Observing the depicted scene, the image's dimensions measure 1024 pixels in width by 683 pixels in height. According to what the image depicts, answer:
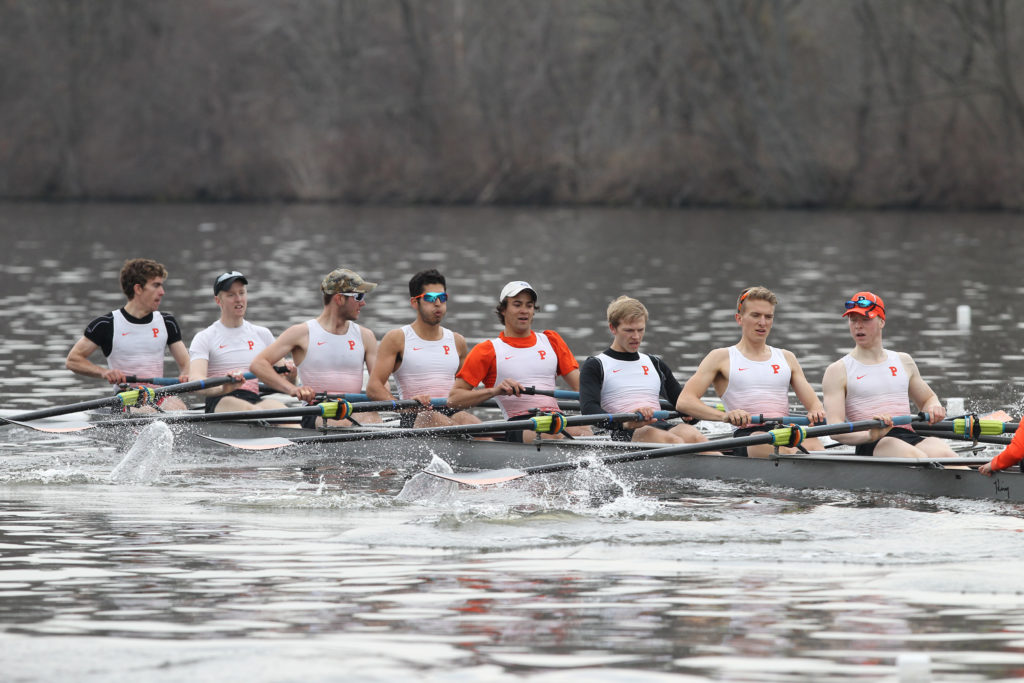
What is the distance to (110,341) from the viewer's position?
41.4ft

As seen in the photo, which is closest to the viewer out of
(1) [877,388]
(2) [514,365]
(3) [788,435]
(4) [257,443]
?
(3) [788,435]

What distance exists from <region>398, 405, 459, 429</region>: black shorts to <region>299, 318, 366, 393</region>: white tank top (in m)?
0.71

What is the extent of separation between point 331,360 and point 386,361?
668 mm

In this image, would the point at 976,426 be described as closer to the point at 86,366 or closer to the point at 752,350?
the point at 752,350

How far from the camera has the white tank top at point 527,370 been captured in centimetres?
1092

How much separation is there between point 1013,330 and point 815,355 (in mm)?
3562

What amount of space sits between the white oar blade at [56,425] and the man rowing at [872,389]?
222 inches

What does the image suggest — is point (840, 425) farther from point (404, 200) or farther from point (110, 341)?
point (404, 200)

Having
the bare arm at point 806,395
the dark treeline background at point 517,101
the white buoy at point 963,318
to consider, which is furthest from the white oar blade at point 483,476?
the dark treeline background at point 517,101

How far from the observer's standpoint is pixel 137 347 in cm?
1266

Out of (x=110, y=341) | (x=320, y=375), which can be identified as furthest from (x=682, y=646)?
(x=110, y=341)

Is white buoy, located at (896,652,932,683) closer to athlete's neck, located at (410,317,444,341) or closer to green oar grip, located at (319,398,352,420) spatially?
green oar grip, located at (319,398,352,420)

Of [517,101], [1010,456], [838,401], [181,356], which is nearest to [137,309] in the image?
[181,356]

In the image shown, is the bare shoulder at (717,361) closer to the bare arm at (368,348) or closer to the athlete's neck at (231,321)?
the bare arm at (368,348)
